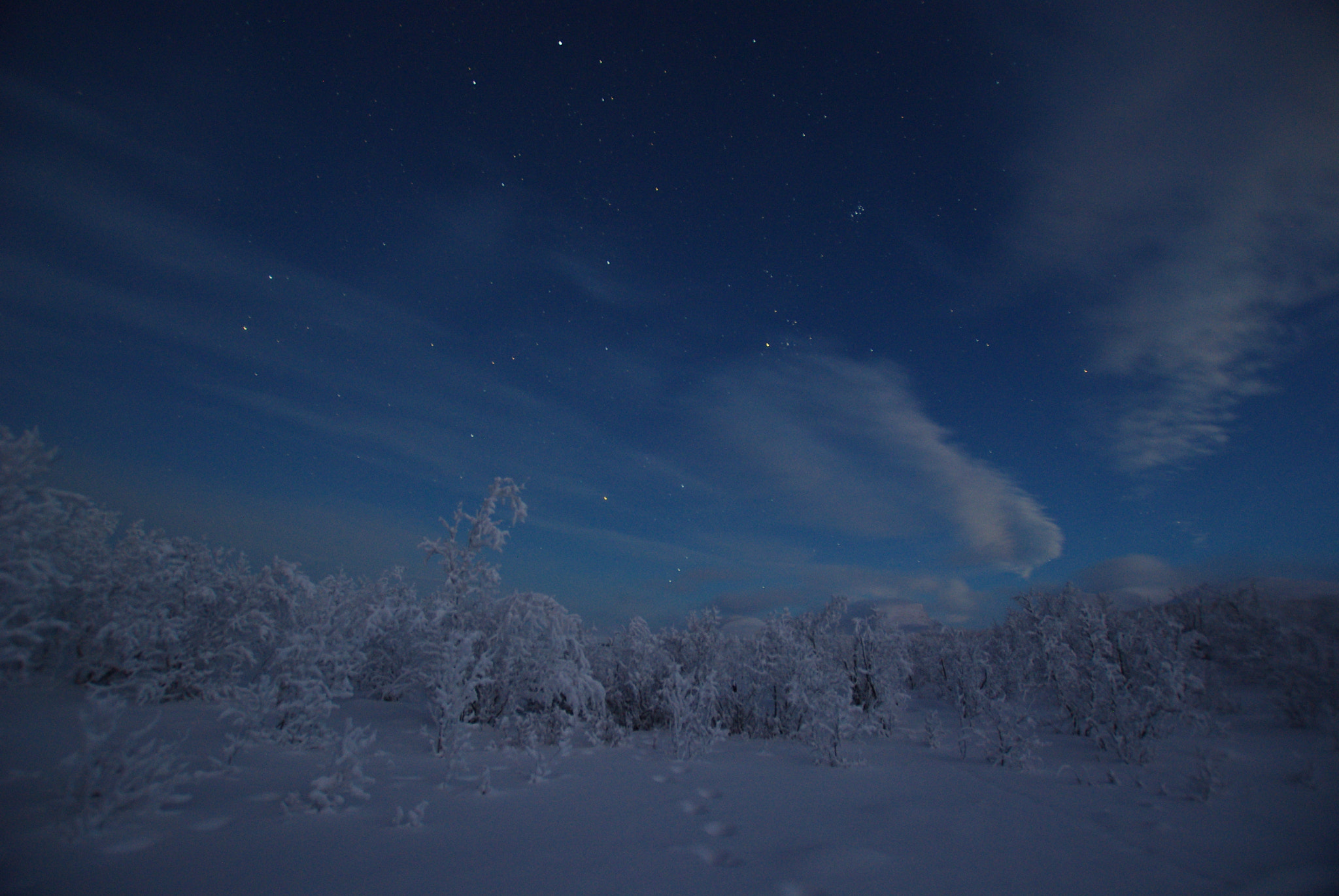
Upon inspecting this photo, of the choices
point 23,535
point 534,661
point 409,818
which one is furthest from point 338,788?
point 534,661

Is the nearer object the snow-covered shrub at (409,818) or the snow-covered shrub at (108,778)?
the snow-covered shrub at (108,778)

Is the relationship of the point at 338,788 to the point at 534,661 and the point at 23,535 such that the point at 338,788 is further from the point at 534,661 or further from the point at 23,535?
the point at 534,661

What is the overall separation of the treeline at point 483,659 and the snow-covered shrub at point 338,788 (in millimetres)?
1139

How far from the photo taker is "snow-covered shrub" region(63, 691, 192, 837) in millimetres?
3375

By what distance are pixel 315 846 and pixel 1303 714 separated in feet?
54.1

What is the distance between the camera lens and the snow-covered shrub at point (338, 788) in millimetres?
4262

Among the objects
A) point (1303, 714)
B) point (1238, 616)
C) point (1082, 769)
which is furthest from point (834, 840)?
point (1238, 616)

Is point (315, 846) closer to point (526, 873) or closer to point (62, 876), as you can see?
point (62, 876)

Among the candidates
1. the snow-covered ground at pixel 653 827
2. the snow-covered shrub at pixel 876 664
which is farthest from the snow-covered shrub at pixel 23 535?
the snow-covered shrub at pixel 876 664

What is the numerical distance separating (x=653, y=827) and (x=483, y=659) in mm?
3381

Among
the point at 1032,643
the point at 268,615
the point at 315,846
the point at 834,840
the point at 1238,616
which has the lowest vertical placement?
the point at 315,846

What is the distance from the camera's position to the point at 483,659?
6789 mm

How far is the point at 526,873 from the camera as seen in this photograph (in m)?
3.40

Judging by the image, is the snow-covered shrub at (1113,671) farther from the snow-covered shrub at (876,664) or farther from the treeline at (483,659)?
the snow-covered shrub at (876,664)
